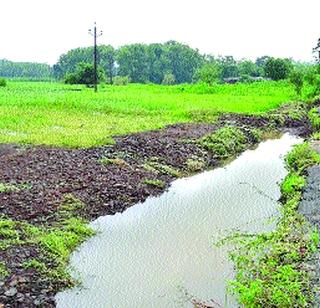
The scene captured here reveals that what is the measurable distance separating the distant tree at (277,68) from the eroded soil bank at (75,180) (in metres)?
43.6

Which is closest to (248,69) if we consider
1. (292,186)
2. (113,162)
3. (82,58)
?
(82,58)

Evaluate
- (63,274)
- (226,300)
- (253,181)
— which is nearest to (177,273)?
(226,300)

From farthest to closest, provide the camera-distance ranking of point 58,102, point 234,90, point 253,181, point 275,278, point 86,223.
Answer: point 234,90 < point 58,102 < point 253,181 < point 86,223 < point 275,278

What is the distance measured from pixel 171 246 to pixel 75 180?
174 inches

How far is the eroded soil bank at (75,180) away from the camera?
8.70 meters

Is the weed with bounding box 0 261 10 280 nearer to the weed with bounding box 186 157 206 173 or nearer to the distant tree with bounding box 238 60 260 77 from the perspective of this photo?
the weed with bounding box 186 157 206 173

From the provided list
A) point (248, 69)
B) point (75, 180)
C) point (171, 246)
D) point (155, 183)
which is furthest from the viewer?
point (248, 69)

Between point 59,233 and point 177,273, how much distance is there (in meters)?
2.73

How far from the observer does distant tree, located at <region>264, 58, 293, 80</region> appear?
6288cm

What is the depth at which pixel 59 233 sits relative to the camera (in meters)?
10.6

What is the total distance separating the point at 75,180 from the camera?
14023 millimetres

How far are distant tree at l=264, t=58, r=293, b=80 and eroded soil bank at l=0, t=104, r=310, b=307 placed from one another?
4356 cm

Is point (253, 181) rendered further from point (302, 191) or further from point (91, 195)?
point (91, 195)

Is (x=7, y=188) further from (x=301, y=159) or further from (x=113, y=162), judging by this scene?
(x=301, y=159)
